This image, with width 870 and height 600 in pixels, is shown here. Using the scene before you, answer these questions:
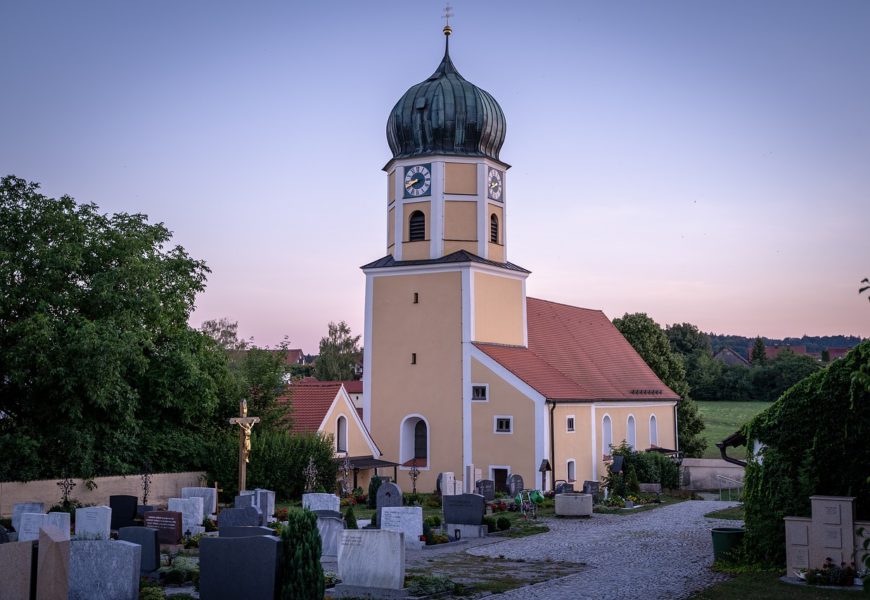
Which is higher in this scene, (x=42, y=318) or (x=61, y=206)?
(x=61, y=206)

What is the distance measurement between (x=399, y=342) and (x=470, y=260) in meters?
4.52

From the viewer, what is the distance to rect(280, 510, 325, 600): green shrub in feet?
43.3

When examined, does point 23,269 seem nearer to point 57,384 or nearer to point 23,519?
point 57,384

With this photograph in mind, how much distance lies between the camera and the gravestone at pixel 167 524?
2002 cm

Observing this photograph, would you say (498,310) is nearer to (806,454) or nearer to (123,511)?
(123,511)

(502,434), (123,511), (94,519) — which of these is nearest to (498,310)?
(502,434)

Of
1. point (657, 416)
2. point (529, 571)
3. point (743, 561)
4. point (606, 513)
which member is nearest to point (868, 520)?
point (743, 561)

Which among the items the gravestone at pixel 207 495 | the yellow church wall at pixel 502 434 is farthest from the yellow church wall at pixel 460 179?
the gravestone at pixel 207 495

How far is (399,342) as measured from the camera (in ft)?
125

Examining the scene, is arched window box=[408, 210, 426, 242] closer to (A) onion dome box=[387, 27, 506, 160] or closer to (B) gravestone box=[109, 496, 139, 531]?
(A) onion dome box=[387, 27, 506, 160]

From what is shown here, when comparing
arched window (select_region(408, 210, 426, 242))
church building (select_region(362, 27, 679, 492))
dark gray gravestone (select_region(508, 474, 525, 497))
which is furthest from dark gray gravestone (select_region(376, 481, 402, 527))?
arched window (select_region(408, 210, 426, 242))

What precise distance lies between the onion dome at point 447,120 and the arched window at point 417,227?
2443mm

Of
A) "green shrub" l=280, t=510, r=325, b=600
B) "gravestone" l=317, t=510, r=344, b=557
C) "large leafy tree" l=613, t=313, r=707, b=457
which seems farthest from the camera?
"large leafy tree" l=613, t=313, r=707, b=457

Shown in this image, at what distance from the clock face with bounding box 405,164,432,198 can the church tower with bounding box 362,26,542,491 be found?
0.04m
